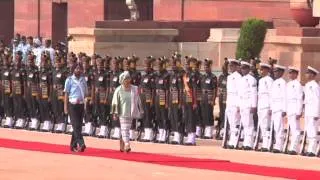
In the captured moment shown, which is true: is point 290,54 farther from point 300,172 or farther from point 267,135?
point 300,172

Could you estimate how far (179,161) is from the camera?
24.2 meters

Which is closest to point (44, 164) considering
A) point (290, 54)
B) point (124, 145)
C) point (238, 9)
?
point (124, 145)

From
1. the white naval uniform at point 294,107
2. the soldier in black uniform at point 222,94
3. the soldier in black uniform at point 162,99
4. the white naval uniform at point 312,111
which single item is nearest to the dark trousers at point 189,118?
the soldier in black uniform at point 162,99

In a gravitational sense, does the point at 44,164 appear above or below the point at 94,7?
below

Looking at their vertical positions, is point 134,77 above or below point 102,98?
above

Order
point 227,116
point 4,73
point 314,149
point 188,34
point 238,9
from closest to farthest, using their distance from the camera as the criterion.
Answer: point 314,149
point 227,116
point 4,73
point 188,34
point 238,9

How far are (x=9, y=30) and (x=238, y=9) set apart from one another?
10998 mm

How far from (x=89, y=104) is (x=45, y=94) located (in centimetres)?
155

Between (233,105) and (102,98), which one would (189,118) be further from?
(102,98)

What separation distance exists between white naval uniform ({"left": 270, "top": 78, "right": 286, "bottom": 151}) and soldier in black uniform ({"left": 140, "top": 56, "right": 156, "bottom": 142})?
10.8 ft

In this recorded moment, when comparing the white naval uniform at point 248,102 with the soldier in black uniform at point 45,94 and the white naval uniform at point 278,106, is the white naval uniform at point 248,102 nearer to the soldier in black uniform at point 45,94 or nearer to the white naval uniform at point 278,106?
the white naval uniform at point 278,106

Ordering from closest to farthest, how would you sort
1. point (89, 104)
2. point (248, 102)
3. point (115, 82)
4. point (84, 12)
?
point (248, 102) → point (115, 82) → point (89, 104) → point (84, 12)

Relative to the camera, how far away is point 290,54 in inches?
1378

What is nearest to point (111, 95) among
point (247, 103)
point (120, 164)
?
point (247, 103)
